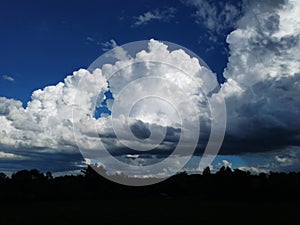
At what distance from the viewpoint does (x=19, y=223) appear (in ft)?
142

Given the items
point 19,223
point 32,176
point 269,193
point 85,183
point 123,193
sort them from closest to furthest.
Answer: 1. point 19,223
2. point 269,193
3. point 123,193
4. point 32,176
5. point 85,183

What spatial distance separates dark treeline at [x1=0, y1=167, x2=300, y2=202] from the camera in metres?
101

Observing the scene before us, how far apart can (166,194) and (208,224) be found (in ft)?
266

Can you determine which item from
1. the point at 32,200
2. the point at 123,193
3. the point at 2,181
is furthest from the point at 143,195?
the point at 2,181

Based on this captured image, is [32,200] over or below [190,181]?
below

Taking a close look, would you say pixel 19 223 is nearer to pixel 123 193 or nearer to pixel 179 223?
pixel 179 223

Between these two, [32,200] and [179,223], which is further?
[32,200]

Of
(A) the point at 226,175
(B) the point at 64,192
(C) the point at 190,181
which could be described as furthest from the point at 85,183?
(A) the point at 226,175

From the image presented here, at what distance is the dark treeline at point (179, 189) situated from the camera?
10094cm

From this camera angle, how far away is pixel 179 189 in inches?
4828

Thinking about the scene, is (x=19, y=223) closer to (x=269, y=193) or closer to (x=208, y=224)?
(x=208, y=224)

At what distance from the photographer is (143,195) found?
11800 cm

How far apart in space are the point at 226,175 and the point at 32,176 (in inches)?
2691

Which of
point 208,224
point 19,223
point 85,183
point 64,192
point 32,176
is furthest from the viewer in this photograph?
point 85,183
